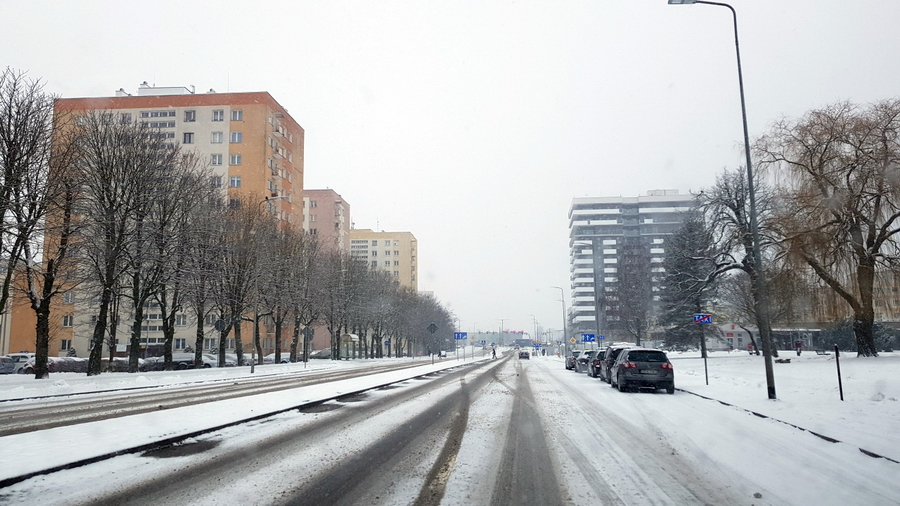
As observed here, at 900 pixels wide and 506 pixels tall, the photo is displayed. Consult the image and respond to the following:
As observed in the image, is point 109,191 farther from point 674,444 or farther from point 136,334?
point 674,444

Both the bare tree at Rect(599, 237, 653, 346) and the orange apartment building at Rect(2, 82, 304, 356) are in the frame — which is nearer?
the bare tree at Rect(599, 237, 653, 346)

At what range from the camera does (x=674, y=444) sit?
904cm

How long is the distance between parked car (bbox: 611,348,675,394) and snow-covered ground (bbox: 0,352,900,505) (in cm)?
172

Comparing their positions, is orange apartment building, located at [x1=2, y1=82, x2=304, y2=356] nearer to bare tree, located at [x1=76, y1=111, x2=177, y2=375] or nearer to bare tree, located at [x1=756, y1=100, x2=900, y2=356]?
bare tree, located at [x1=76, y1=111, x2=177, y2=375]

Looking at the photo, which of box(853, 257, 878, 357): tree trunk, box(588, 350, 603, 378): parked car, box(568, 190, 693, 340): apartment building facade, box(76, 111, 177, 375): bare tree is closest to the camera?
box(76, 111, 177, 375): bare tree

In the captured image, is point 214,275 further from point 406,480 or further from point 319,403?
point 406,480

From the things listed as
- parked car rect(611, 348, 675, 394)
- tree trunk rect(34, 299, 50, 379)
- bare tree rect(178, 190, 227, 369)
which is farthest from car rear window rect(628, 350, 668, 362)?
tree trunk rect(34, 299, 50, 379)

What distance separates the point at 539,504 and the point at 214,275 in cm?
3278

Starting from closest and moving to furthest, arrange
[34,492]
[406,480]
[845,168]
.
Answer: [34,492] → [406,480] → [845,168]

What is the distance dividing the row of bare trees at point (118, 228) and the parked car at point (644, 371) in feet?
66.2

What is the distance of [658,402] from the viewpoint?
16.0 meters

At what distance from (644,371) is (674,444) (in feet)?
35.3

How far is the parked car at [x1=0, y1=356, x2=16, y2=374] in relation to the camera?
4139 cm

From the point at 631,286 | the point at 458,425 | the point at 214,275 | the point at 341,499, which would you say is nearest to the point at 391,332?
the point at 631,286
